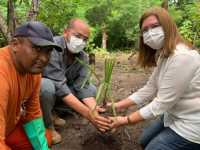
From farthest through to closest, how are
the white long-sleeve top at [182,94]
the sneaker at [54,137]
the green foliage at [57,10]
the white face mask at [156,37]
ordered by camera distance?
the green foliage at [57,10], the sneaker at [54,137], the white face mask at [156,37], the white long-sleeve top at [182,94]

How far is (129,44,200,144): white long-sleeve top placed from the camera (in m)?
1.39

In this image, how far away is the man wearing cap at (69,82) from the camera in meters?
1.86

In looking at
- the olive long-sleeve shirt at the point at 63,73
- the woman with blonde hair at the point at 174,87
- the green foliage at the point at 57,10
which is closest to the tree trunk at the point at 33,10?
the green foliage at the point at 57,10

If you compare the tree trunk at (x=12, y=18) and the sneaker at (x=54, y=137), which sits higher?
the tree trunk at (x=12, y=18)

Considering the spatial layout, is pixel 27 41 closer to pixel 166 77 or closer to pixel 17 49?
pixel 17 49

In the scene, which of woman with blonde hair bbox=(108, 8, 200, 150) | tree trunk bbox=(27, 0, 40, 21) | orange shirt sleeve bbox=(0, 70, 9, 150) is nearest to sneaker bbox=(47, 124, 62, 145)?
woman with blonde hair bbox=(108, 8, 200, 150)

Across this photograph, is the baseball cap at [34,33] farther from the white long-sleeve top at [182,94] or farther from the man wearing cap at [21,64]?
the white long-sleeve top at [182,94]

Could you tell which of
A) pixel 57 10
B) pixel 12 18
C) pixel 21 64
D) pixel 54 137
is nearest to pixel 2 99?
pixel 21 64

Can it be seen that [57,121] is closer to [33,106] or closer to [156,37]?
[33,106]

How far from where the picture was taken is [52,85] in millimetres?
1921

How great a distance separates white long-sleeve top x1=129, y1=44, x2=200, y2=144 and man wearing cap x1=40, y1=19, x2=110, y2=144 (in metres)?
0.57

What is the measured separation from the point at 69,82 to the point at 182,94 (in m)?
1.41

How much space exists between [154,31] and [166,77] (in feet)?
1.33

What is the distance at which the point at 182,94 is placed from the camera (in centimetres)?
149
